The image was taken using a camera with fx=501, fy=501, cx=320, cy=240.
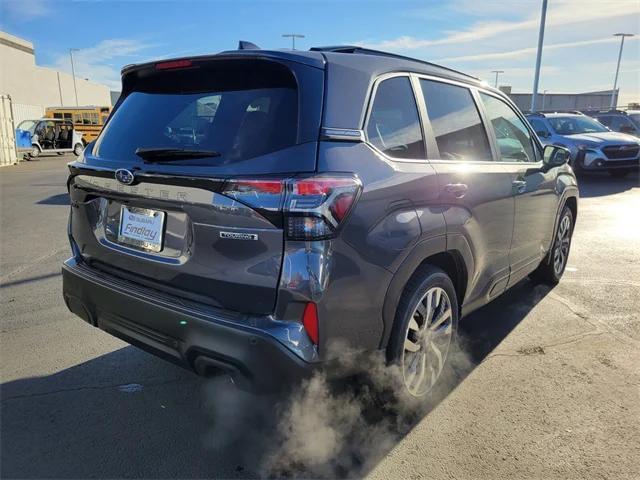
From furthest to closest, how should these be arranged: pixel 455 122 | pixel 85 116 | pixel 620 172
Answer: pixel 85 116, pixel 620 172, pixel 455 122

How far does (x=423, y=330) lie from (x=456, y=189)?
809 mm

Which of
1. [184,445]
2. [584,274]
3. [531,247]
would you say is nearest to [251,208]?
[184,445]

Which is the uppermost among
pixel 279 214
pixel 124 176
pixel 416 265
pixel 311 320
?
pixel 124 176

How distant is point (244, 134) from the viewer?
222 centimetres

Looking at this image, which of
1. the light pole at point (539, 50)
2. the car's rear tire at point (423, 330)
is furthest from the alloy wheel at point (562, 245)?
the light pole at point (539, 50)

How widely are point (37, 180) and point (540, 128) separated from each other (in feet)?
47.9

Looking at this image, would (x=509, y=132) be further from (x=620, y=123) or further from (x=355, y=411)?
(x=620, y=123)

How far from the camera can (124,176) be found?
2428mm

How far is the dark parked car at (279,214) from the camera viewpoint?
206 cm

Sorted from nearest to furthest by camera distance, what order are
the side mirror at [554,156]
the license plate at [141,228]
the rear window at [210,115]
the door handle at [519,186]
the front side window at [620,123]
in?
the rear window at [210,115] → the license plate at [141,228] → the door handle at [519,186] → the side mirror at [554,156] → the front side window at [620,123]

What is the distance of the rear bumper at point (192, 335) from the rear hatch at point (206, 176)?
3.3 inches

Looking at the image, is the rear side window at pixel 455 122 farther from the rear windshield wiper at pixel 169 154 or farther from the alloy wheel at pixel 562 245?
the alloy wheel at pixel 562 245

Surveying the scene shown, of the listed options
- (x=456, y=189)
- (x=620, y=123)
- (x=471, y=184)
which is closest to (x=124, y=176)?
(x=456, y=189)

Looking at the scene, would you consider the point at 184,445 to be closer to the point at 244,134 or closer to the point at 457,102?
the point at 244,134
